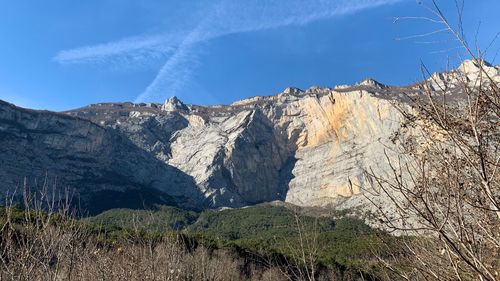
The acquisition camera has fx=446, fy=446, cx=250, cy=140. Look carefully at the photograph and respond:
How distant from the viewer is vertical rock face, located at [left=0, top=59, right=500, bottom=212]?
134 m

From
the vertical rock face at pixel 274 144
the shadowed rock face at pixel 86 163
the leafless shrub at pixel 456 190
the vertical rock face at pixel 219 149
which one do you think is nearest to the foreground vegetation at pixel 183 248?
the leafless shrub at pixel 456 190

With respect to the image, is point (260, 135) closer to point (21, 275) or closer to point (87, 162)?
point (87, 162)

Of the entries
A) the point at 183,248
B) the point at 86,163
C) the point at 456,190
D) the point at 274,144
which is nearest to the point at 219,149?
the point at 274,144

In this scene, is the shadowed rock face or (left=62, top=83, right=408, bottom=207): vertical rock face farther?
(left=62, top=83, right=408, bottom=207): vertical rock face

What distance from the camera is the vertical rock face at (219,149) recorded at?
440 ft

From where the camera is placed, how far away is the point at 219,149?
511 ft

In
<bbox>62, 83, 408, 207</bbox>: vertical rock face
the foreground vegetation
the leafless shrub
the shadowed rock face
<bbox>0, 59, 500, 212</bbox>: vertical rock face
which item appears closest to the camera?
the leafless shrub

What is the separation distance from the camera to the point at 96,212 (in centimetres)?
12719

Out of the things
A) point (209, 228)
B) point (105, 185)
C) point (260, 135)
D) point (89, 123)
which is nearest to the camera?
point (209, 228)

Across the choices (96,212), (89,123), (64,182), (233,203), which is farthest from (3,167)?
(233,203)

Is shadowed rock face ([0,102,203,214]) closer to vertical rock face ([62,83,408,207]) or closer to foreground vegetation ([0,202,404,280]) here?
vertical rock face ([62,83,408,207])

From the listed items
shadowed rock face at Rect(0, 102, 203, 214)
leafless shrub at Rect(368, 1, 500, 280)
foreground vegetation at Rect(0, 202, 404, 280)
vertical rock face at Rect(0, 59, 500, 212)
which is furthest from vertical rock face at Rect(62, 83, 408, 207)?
leafless shrub at Rect(368, 1, 500, 280)

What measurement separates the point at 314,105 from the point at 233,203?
164 feet

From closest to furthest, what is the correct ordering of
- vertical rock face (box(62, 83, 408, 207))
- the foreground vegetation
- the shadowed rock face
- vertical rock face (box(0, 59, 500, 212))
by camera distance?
1. the foreground vegetation
2. the shadowed rock face
3. vertical rock face (box(0, 59, 500, 212))
4. vertical rock face (box(62, 83, 408, 207))
